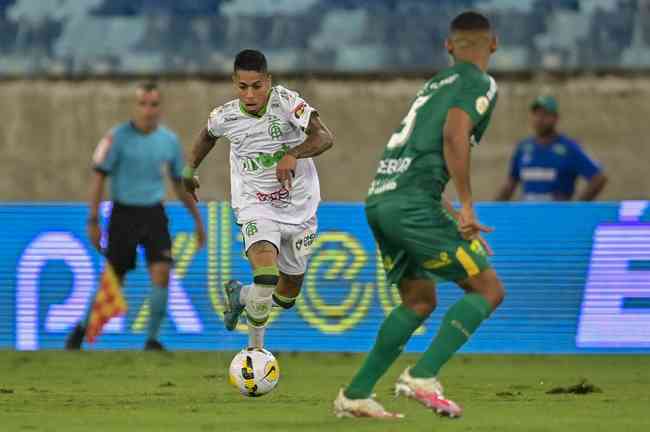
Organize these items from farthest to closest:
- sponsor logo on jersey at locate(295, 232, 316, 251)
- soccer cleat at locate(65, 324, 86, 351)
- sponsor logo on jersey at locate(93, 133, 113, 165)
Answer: sponsor logo on jersey at locate(93, 133, 113, 165) → soccer cleat at locate(65, 324, 86, 351) → sponsor logo on jersey at locate(295, 232, 316, 251)

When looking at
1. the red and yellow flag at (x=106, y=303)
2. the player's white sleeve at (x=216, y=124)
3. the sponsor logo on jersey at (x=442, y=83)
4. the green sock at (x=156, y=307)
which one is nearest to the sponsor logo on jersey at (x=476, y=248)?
the sponsor logo on jersey at (x=442, y=83)

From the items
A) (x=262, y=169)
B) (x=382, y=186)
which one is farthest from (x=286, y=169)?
(x=382, y=186)

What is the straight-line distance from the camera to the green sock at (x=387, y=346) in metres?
8.38

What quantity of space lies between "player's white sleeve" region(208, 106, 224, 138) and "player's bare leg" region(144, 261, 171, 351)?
3.60 meters

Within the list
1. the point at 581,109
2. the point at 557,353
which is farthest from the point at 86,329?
the point at 581,109

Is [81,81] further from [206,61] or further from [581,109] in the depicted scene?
[581,109]

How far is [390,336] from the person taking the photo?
8.40 m

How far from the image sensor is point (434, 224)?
8.23 metres

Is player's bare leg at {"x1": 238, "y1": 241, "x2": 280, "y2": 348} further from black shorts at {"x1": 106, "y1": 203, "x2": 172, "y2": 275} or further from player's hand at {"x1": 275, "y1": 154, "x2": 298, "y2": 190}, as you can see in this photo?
black shorts at {"x1": 106, "y1": 203, "x2": 172, "y2": 275}

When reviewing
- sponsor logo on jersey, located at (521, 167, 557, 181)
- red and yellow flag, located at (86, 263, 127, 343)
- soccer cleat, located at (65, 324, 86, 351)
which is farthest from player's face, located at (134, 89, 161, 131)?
sponsor logo on jersey, located at (521, 167, 557, 181)

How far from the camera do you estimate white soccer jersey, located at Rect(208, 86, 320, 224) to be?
10227 millimetres

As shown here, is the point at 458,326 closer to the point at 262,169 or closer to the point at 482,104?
the point at 482,104

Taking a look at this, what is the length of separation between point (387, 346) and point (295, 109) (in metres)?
2.24

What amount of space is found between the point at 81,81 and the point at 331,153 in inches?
105
